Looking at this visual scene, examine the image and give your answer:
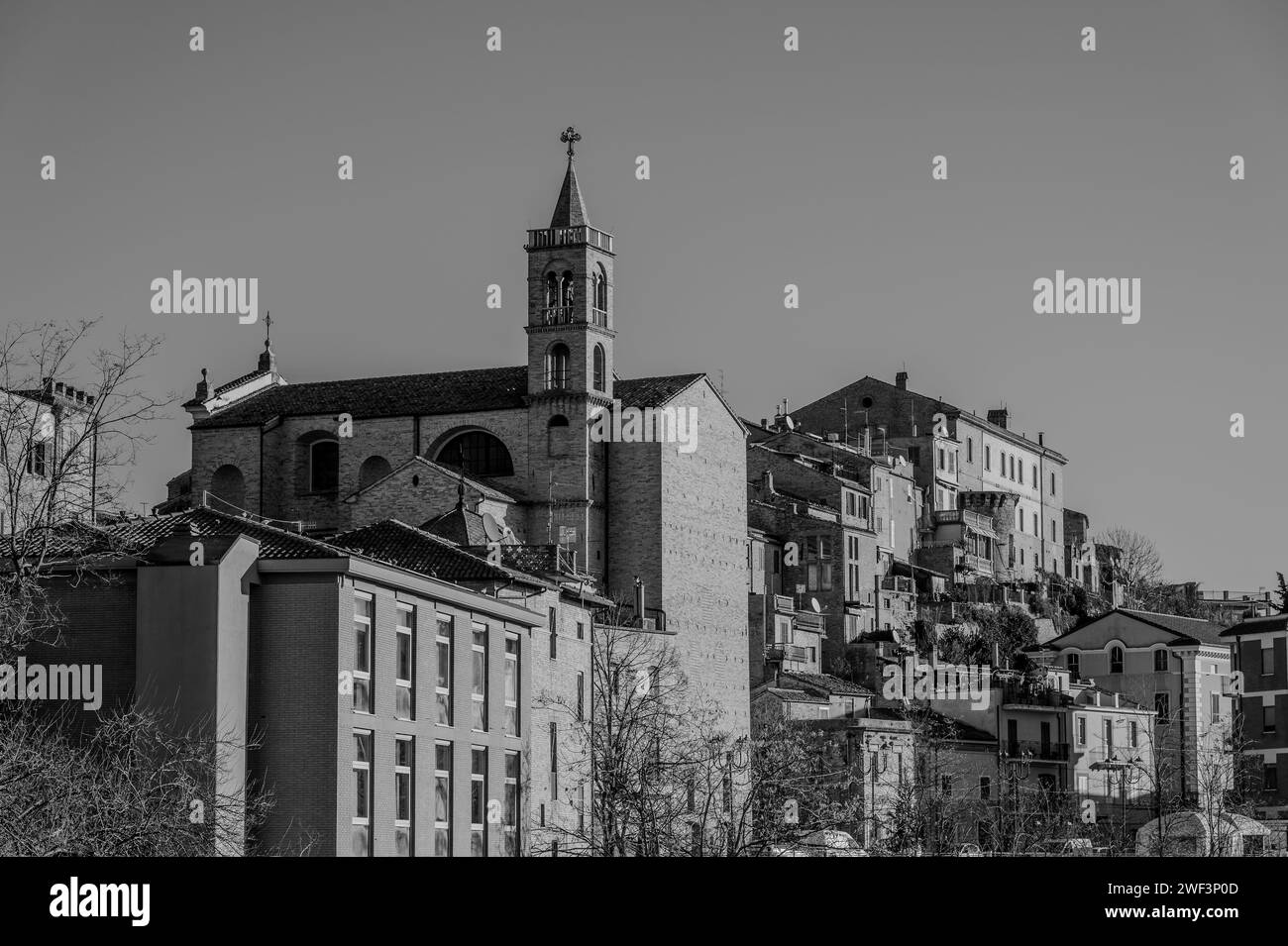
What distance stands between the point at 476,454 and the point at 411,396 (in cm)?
391

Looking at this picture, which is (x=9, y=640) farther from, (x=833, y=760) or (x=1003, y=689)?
(x=1003, y=689)

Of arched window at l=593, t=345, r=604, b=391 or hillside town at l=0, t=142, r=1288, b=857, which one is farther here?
arched window at l=593, t=345, r=604, b=391

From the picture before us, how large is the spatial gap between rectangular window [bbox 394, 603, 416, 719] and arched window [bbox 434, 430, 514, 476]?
42063mm

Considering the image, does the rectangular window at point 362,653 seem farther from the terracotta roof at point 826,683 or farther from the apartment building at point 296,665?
the terracotta roof at point 826,683

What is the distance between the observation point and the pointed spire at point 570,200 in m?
80.6

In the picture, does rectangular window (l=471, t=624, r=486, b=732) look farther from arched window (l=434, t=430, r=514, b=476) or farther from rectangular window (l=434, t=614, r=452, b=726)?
arched window (l=434, t=430, r=514, b=476)

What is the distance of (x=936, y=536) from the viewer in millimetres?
113188

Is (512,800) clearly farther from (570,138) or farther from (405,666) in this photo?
(570,138)

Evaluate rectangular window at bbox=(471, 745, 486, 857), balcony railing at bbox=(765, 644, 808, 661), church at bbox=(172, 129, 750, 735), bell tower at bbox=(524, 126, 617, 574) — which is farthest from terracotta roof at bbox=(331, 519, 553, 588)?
balcony railing at bbox=(765, 644, 808, 661)

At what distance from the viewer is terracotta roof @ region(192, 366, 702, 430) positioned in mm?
79188
